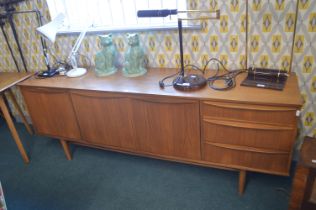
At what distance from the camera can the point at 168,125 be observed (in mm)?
1757

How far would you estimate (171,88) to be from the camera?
1.73 metres

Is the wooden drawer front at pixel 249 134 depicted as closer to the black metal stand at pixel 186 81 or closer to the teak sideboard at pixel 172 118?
the teak sideboard at pixel 172 118

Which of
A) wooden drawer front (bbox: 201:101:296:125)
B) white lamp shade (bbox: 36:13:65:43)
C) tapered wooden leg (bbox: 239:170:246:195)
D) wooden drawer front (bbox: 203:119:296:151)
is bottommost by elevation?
tapered wooden leg (bbox: 239:170:246:195)

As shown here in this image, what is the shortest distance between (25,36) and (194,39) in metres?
1.55

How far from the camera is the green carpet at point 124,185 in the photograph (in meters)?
1.78

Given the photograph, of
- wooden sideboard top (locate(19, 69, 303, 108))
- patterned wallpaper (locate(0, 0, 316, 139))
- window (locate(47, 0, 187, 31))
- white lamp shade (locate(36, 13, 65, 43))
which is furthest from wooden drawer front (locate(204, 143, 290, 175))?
white lamp shade (locate(36, 13, 65, 43))

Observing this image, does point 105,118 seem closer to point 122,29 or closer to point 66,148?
point 66,148

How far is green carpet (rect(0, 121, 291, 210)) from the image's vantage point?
5.85 ft

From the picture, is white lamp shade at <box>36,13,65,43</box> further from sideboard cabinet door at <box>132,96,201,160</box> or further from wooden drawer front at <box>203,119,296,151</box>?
wooden drawer front at <box>203,119,296,151</box>

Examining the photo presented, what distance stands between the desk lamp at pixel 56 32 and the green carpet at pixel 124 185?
702 mm

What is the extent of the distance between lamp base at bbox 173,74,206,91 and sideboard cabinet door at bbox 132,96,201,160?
4.0 inches

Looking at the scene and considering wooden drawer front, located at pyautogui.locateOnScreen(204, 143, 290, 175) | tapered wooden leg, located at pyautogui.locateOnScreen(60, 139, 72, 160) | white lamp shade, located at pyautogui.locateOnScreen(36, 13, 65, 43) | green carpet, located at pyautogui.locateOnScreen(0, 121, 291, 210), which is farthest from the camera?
tapered wooden leg, located at pyautogui.locateOnScreen(60, 139, 72, 160)

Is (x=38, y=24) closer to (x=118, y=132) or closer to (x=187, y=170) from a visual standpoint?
(x=118, y=132)

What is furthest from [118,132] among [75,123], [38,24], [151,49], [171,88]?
[38,24]
